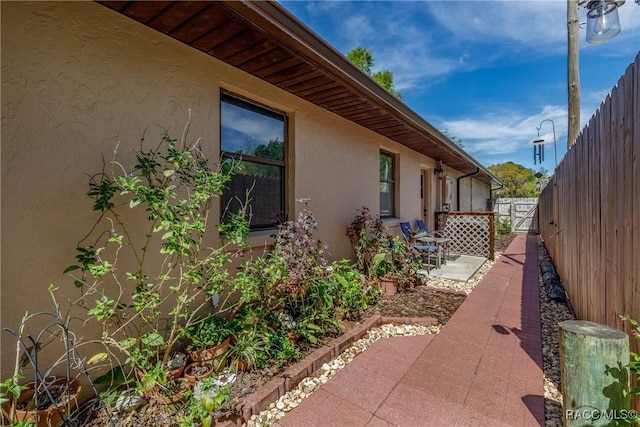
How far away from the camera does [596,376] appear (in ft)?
4.93

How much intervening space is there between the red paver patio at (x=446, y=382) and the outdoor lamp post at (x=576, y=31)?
302 centimetres

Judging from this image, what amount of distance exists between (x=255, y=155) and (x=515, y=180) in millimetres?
30440

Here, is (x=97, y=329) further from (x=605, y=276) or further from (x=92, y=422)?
(x=605, y=276)

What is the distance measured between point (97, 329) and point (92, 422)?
24.3 inches

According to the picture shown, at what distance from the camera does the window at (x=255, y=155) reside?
127 inches

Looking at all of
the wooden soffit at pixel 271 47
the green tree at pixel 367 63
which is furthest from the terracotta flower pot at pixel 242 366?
the green tree at pixel 367 63

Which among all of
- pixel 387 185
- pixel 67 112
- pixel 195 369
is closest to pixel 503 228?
pixel 387 185

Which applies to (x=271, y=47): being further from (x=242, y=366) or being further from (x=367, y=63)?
(x=367, y=63)

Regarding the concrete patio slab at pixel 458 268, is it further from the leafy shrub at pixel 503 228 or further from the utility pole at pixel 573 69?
the leafy shrub at pixel 503 228

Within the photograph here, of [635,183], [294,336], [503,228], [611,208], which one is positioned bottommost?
[294,336]

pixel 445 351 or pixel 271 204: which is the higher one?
pixel 271 204

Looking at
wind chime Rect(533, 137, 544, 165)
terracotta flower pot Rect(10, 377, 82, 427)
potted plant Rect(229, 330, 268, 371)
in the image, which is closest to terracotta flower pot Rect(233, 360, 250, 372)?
potted plant Rect(229, 330, 268, 371)

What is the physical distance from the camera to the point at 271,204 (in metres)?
3.74

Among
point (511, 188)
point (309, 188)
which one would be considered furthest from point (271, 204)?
point (511, 188)
